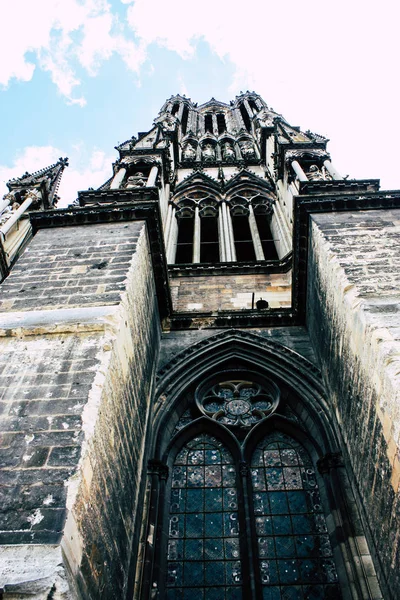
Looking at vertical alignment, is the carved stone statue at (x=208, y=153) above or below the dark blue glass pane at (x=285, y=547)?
above

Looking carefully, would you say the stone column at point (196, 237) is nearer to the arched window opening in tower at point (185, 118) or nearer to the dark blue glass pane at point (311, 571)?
the dark blue glass pane at point (311, 571)

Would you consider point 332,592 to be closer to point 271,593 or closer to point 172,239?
point 271,593

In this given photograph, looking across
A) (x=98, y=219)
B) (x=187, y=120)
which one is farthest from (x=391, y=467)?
(x=187, y=120)

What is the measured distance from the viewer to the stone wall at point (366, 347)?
164 inches

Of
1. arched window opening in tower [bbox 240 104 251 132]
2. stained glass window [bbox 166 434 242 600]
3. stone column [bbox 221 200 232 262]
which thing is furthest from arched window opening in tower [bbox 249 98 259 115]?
stained glass window [bbox 166 434 242 600]

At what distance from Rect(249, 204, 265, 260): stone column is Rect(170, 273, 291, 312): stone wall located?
→ 1790 mm

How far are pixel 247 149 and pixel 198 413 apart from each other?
1461 cm

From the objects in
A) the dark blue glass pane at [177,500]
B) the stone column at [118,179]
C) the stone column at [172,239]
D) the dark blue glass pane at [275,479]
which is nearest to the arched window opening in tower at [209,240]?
the stone column at [172,239]

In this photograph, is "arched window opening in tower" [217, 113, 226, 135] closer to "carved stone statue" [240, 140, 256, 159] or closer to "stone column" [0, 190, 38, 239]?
"carved stone statue" [240, 140, 256, 159]

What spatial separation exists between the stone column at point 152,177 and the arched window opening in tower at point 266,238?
3124 millimetres

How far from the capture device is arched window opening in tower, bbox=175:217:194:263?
1229 centimetres

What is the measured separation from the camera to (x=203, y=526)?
560cm

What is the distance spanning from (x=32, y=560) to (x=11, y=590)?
0.63ft

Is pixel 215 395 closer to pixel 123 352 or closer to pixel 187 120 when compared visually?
pixel 123 352
